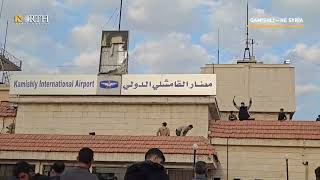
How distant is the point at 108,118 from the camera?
25.9 meters

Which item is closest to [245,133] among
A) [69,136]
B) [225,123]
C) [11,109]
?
[225,123]

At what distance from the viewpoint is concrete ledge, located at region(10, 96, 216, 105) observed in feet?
82.2

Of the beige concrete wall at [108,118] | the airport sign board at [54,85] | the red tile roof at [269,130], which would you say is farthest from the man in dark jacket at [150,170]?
the airport sign board at [54,85]

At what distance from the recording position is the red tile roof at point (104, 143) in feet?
71.6

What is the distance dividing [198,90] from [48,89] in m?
7.80

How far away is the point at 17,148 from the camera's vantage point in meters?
23.1

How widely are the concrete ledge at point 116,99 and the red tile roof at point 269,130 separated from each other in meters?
1.67

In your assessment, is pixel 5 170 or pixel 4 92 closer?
pixel 5 170

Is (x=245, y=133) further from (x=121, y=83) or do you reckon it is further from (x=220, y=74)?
(x=220, y=74)

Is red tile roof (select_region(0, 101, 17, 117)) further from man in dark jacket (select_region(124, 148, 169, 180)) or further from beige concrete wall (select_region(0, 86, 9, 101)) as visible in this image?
man in dark jacket (select_region(124, 148, 169, 180))

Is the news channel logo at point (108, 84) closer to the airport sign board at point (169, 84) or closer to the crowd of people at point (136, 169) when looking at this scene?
the airport sign board at point (169, 84)

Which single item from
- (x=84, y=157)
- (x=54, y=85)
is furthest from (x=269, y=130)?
(x=84, y=157)

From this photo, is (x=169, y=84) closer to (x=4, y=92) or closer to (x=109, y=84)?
(x=109, y=84)

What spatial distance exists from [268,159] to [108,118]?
8.16 m
